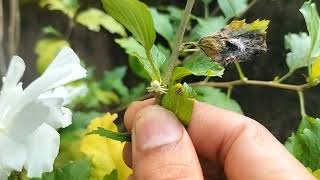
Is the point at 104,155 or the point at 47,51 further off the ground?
the point at 104,155

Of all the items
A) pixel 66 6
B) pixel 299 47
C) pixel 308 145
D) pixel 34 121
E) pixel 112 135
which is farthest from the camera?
pixel 66 6

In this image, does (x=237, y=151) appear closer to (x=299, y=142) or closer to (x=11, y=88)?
(x=299, y=142)

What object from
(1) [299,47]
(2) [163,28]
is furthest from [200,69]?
(2) [163,28]

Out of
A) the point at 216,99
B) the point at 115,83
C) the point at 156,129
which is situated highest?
the point at 156,129

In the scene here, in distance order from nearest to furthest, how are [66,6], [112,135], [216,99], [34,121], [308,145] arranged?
[34,121]
[112,135]
[308,145]
[216,99]
[66,6]

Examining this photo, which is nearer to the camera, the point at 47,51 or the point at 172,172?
the point at 172,172

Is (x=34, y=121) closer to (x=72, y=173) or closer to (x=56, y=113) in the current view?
(x=56, y=113)

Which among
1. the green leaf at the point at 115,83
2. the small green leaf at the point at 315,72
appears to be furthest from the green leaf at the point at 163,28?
the green leaf at the point at 115,83
